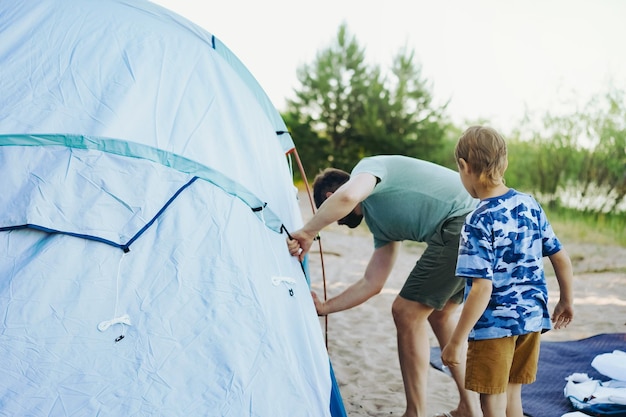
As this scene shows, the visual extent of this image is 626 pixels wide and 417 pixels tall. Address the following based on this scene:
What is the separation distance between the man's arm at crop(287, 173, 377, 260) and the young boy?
0.52 metres

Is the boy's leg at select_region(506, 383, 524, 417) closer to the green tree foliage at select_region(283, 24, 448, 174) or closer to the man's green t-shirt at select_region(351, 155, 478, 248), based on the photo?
the man's green t-shirt at select_region(351, 155, 478, 248)

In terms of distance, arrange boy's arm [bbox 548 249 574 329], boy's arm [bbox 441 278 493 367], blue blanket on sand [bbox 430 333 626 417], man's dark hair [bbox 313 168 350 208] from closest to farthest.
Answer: boy's arm [bbox 441 278 493 367] → boy's arm [bbox 548 249 574 329] → man's dark hair [bbox 313 168 350 208] → blue blanket on sand [bbox 430 333 626 417]

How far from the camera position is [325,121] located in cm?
1777

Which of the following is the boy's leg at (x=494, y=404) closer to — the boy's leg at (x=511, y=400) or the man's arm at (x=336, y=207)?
the boy's leg at (x=511, y=400)

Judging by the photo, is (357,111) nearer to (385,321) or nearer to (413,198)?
(385,321)

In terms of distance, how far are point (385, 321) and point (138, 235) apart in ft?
10.8

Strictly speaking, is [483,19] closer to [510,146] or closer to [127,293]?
[510,146]

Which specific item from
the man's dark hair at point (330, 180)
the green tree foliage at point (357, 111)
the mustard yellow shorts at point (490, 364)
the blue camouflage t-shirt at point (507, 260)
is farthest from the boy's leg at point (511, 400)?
the green tree foliage at point (357, 111)

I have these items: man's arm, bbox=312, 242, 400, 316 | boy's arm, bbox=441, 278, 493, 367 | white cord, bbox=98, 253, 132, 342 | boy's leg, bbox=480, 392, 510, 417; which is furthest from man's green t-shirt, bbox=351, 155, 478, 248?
white cord, bbox=98, 253, 132, 342

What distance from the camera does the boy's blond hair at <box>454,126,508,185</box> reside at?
6.70 ft

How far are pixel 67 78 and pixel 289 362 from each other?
4.77 feet

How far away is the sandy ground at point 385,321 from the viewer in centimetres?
339

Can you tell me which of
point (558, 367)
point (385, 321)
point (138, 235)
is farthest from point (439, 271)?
point (385, 321)

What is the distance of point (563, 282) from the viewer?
219 centimetres
